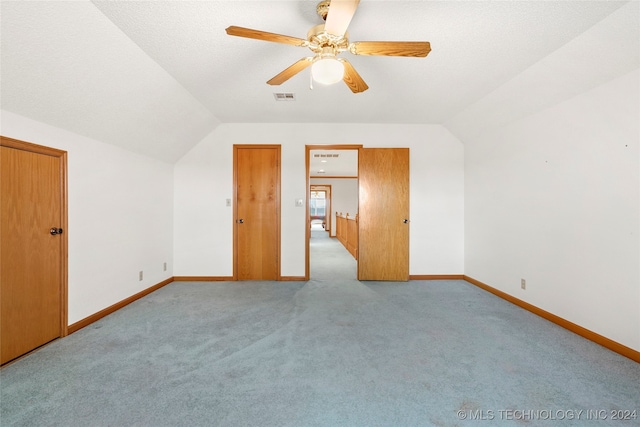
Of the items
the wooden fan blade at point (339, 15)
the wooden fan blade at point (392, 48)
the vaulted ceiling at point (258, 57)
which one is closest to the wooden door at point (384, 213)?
the vaulted ceiling at point (258, 57)

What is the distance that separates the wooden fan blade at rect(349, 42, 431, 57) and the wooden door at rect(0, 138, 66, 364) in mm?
2629

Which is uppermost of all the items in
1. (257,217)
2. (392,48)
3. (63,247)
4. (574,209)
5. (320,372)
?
(392,48)

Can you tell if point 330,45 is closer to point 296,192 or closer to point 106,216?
point 296,192

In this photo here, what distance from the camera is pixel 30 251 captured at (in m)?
2.14

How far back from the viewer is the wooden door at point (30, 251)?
1967 millimetres

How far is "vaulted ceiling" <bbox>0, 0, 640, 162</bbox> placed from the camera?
175 centimetres

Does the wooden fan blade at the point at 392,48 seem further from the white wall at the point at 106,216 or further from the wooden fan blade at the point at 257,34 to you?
the white wall at the point at 106,216

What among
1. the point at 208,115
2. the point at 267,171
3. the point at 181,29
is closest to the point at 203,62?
the point at 181,29

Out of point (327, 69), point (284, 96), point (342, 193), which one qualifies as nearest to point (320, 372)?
point (327, 69)

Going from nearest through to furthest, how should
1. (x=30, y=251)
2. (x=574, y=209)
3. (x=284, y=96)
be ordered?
(x=30, y=251)
(x=574, y=209)
(x=284, y=96)

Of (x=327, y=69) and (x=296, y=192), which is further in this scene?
(x=296, y=192)

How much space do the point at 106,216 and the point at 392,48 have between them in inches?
126

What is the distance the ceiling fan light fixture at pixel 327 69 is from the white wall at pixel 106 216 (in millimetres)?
2308

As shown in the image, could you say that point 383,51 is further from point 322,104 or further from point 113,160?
point 113,160
